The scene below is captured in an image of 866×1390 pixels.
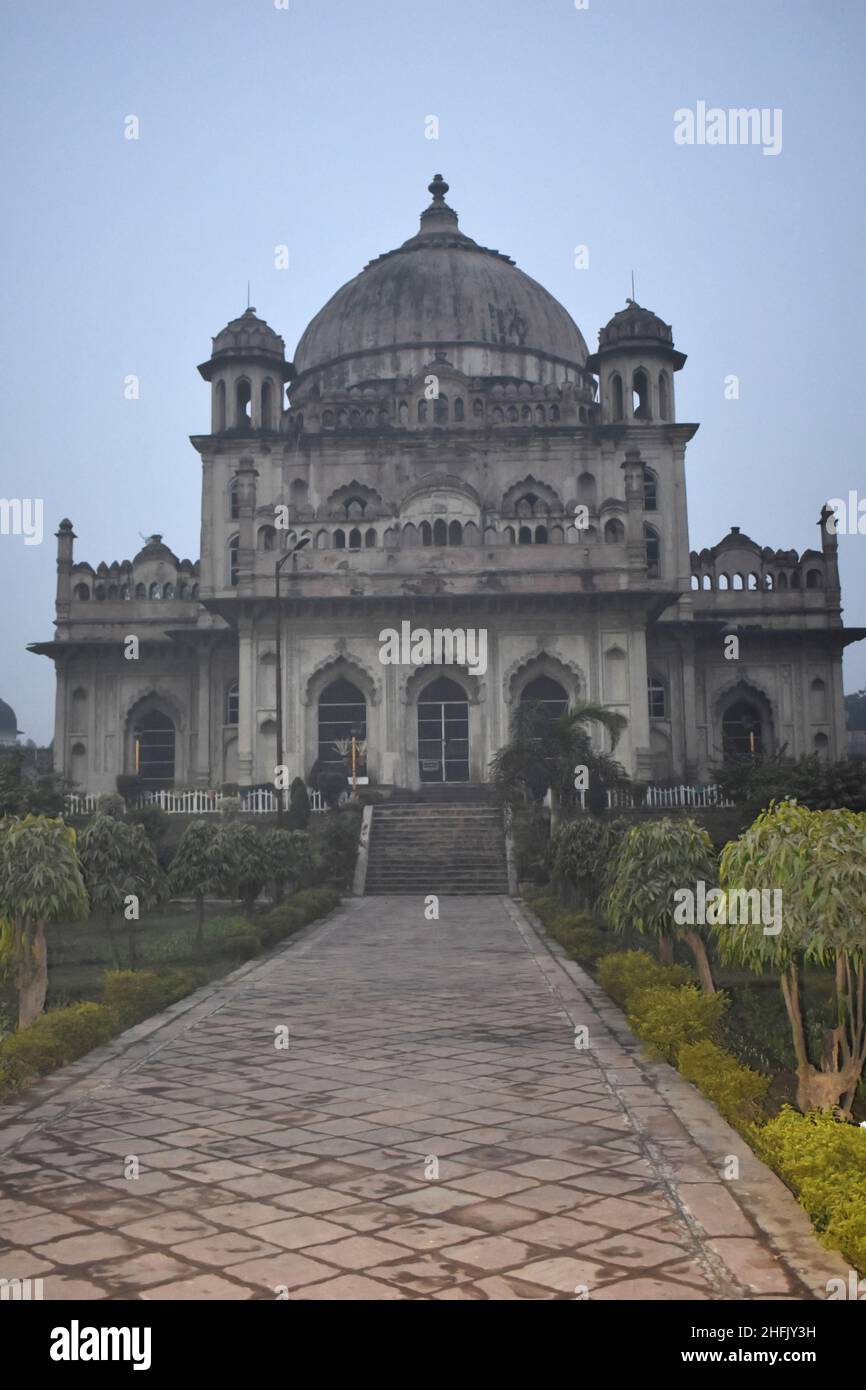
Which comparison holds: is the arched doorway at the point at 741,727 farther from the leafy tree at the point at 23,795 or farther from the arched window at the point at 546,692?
the leafy tree at the point at 23,795

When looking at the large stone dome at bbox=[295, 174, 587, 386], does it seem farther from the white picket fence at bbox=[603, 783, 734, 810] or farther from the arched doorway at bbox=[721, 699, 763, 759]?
the white picket fence at bbox=[603, 783, 734, 810]

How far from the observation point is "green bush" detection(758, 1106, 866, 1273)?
185 inches

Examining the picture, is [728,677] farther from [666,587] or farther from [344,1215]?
[344,1215]

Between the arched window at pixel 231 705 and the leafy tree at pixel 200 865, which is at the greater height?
the arched window at pixel 231 705

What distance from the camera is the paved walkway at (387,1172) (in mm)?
4598

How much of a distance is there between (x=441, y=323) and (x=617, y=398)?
6024mm

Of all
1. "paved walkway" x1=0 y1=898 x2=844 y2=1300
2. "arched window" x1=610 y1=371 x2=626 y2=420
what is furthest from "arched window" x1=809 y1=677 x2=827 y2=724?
"paved walkway" x1=0 y1=898 x2=844 y2=1300

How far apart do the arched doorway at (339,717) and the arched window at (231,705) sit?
466 centimetres

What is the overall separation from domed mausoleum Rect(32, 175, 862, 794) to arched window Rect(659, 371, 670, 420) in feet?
0.22

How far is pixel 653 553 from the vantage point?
36844 millimetres

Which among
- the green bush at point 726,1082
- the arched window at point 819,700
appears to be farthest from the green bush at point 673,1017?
the arched window at point 819,700

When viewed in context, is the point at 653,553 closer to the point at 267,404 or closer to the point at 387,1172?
the point at 267,404

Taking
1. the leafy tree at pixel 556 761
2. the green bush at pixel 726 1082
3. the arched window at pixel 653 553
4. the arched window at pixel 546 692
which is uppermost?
the arched window at pixel 653 553
